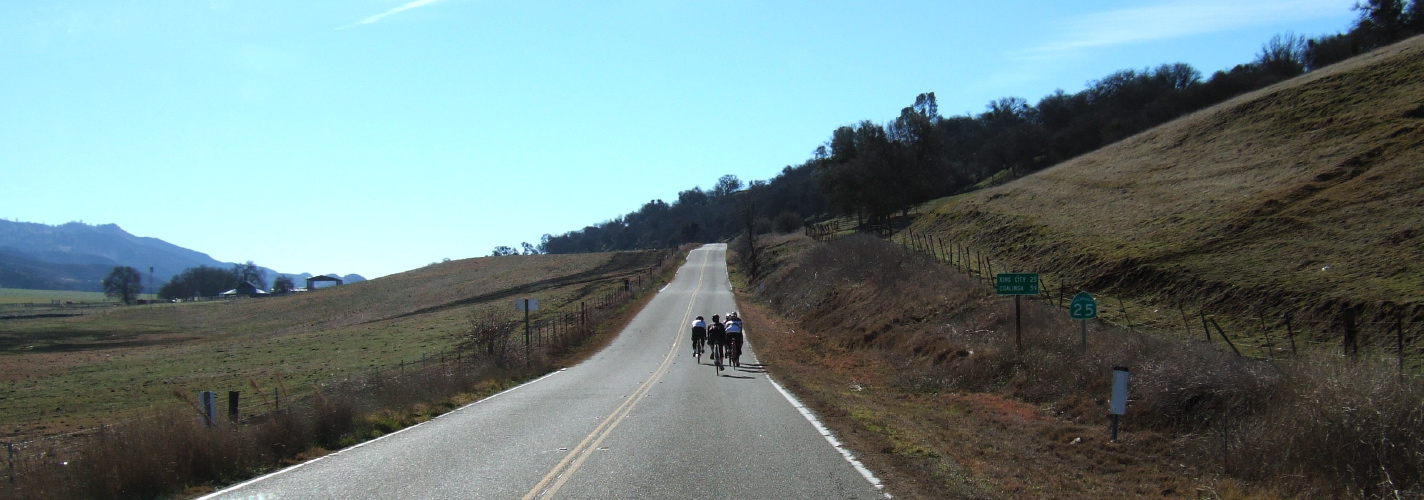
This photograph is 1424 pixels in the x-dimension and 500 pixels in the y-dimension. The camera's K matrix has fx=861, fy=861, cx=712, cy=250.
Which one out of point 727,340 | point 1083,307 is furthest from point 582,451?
point 727,340

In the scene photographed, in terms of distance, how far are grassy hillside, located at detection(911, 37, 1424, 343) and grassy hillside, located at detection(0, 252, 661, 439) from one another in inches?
947

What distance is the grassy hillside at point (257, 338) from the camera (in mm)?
33656

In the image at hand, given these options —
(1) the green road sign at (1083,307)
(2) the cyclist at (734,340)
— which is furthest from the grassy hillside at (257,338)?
(1) the green road sign at (1083,307)

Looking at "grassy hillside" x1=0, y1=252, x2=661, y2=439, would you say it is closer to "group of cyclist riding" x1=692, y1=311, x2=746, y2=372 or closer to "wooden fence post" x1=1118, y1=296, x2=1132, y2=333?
"group of cyclist riding" x1=692, y1=311, x2=746, y2=372

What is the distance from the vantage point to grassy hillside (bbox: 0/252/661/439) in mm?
33656

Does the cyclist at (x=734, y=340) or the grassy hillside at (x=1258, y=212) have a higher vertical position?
the grassy hillside at (x=1258, y=212)

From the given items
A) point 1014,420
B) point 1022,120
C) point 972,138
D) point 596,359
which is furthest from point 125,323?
point 1022,120

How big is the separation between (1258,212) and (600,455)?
29243 mm

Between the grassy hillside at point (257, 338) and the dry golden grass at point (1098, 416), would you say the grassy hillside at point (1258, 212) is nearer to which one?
the dry golden grass at point (1098, 416)

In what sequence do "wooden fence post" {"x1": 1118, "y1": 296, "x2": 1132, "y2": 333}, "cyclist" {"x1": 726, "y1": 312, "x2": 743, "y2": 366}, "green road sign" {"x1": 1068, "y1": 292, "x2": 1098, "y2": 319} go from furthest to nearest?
"cyclist" {"x1": 726, "y1": 312, "x2": 743, "y2": 366} → "wooden fence post" {"x1": 1118, "y1": 296, "x2": 1132, "y2": 333} → "green road sign" {"x1": 1068, "y1": 292, "x2": 1098, "y2": 319}

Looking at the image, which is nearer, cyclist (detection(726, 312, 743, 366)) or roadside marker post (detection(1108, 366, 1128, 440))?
roadside marker post (detection(1108, 366, 1128, 440))

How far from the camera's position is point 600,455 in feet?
33.7

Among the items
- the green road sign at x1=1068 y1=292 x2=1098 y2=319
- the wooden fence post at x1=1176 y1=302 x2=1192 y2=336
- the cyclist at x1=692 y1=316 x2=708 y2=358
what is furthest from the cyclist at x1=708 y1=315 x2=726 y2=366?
the wooden fence post at x1=1176 y1=302 x2=1192 y2=336

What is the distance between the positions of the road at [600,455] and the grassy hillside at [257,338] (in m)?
5.50
